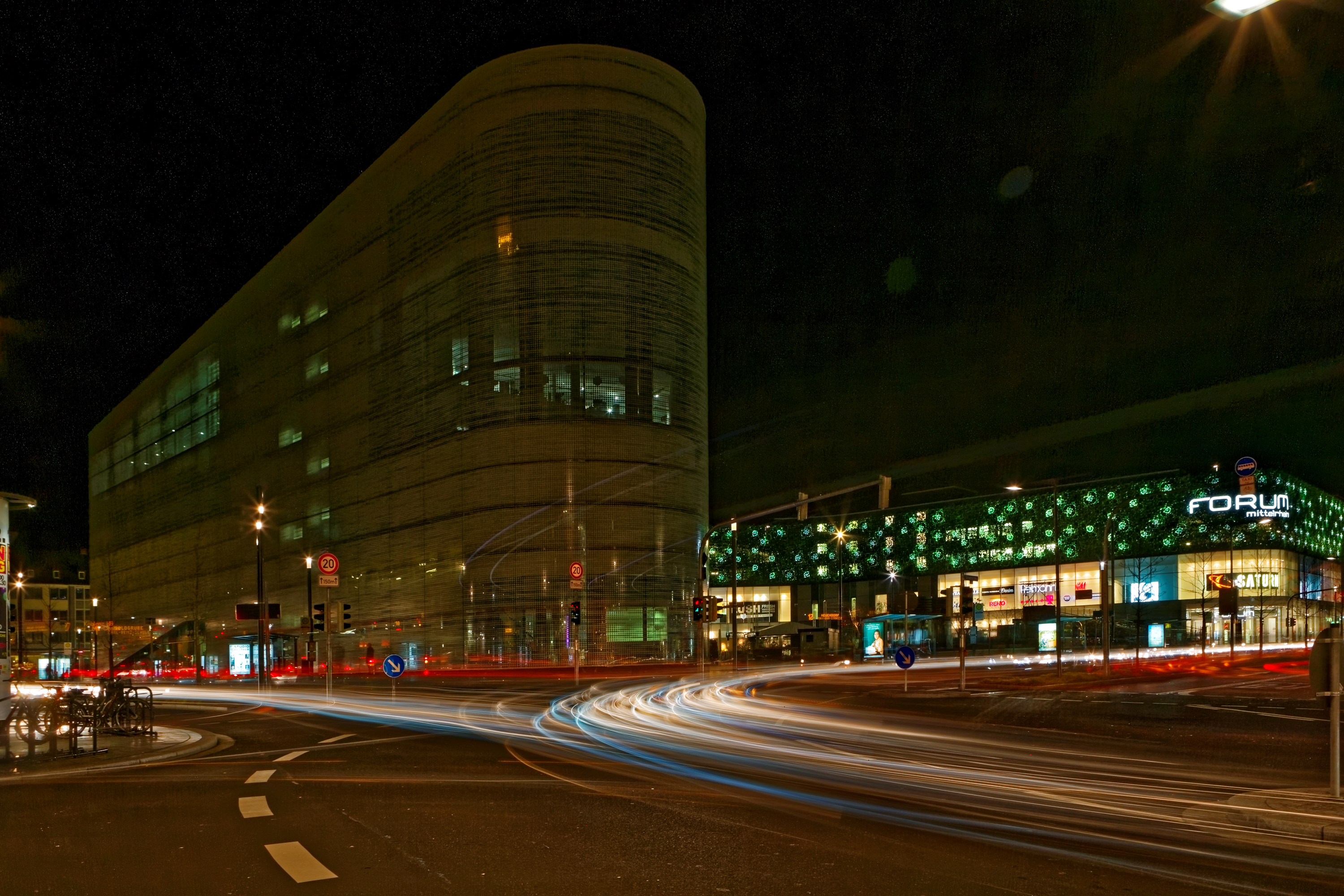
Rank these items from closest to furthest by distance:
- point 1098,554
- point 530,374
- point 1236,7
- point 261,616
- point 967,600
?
1. point 1236,7
2. point 967,600
3. point 261,616
4. point 530,374
5. point 1098,554

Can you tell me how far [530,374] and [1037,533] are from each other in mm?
71007

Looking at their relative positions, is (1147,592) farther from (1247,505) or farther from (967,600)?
(967,600)

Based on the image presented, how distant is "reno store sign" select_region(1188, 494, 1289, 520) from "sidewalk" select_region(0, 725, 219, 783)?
4086 inches

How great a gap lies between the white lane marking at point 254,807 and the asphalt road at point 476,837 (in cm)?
4

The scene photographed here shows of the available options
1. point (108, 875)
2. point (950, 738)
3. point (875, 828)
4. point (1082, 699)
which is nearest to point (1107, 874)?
point (875, 828)

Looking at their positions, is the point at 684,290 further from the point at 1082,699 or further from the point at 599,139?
the point at 1082,699

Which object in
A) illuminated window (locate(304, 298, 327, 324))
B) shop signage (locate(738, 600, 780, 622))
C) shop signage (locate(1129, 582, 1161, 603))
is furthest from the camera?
shop signage (locate(738, 600, 780, 622))

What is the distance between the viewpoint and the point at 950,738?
1884cm

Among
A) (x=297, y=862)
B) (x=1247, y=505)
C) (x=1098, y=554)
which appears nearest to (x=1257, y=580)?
(x=1247, y=505)

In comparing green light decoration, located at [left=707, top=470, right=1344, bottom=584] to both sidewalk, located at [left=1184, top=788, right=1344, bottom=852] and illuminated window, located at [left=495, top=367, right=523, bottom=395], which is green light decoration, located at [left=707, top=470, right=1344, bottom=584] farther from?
sidewalk, located at [left=1184, top=788, right=1344, bottom=852]

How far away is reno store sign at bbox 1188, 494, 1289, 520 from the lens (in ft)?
340

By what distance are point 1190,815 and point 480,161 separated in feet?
234

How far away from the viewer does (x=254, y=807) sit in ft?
38.6

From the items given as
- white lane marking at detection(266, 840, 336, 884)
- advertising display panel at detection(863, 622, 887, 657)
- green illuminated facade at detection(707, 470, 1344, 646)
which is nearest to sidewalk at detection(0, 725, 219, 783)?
white lane marking at detection(266, 840, 336, 884)
